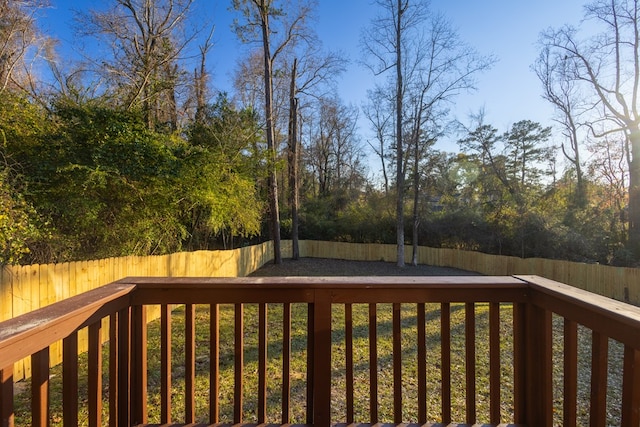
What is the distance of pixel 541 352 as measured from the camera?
1455 millimetres

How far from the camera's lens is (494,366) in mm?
1570

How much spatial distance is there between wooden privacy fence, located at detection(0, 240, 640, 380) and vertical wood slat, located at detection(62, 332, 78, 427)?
9.04ft

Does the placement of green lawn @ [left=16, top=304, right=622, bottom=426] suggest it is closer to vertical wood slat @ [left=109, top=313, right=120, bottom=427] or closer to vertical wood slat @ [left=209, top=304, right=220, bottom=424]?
vertical wood slat @ [left=209, top=304, right=220, bottom=424]

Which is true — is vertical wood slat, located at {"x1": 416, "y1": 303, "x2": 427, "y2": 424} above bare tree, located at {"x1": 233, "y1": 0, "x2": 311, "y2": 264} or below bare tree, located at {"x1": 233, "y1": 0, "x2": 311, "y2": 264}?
below

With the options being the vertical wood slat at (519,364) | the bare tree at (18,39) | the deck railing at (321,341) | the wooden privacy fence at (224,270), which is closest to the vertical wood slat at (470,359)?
the deck railing at (321,341)

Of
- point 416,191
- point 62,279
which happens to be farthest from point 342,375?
point 416,191

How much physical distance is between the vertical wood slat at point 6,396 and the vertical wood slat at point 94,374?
0.37 meters

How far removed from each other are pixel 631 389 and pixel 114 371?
2021mm

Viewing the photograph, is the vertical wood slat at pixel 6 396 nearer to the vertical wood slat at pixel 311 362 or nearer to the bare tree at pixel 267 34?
the vertical wood slat at pixel 311 362

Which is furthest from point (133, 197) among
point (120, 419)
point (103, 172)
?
point (120, 419)

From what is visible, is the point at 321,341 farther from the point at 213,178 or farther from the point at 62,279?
the point at 213,178

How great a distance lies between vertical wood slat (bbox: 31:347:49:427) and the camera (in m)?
0.99

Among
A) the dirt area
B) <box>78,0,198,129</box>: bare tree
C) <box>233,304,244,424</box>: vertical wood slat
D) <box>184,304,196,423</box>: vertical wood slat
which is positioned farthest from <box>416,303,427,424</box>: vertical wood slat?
the dirt area

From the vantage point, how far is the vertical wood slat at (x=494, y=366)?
155 centimetres
